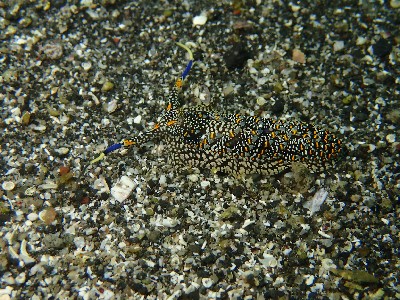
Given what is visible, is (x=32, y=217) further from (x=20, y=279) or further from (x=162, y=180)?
(x=162, y=180)

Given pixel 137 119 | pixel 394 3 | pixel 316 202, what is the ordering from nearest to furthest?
pixel 316 202 < pixel 137 119 < pixel 394 3

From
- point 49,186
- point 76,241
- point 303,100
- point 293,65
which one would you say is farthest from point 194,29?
point 76,241

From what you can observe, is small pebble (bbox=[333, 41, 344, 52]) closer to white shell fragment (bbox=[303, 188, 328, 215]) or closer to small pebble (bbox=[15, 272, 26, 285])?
white shell fragment (bbox=[303, 188, 328, 215])

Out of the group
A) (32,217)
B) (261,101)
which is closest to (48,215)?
(32,217)

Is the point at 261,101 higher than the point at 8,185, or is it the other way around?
the point at 261,101

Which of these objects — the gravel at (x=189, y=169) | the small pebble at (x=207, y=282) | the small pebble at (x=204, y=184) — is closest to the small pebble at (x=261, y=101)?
the gravel at (x=189, y=169)

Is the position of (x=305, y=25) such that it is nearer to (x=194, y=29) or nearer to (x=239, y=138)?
(x=194, y=29)

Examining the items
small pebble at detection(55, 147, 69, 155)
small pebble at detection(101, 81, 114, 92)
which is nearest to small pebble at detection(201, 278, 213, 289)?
small pebble at detection(55, 147, 69, 155)
